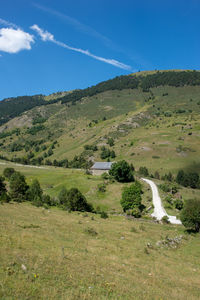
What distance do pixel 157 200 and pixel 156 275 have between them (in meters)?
49.6

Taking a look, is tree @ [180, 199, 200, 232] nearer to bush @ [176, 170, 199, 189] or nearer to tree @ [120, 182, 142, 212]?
tree @ [120, 182, 142, 212]

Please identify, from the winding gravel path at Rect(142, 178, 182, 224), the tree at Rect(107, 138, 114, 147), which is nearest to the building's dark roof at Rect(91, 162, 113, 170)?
the winding gravel path at Rect(142, 178, 182, 224)

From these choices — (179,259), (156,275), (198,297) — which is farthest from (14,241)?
(179,259)

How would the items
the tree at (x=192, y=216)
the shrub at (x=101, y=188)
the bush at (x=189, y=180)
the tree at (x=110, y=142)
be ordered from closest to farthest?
1. the tree at (x=192, y=216)
2. the shrub at (x=101, y=188)
3. the bush at (x=189, y=180)
4. the tree at (x=110, y=142)

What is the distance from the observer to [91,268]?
14.0 meters

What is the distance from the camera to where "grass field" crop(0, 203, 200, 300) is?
33.3 ft

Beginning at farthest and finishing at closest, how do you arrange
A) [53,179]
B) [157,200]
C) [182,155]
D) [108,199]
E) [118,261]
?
[182,155] → [53,179] → [108,199] → [157,200] → [118,261]

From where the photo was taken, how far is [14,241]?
51.2 ft

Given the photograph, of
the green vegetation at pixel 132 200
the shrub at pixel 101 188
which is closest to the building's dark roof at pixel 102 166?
the shrub at pixel 101 188

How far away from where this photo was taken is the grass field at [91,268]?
10.2m

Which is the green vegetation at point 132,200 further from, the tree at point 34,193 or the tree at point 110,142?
the tree at point 110,142

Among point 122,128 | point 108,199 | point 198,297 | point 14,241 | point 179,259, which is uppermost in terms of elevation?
point 122,128

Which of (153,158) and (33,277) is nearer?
(33,277)

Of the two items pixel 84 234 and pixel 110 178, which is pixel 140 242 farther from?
pixel 110 178
